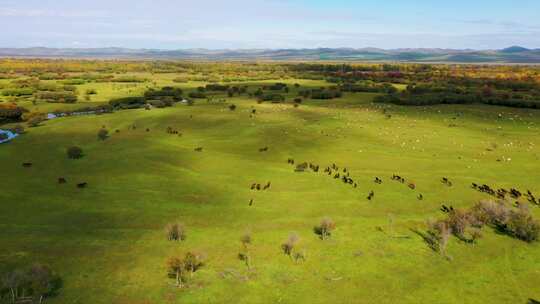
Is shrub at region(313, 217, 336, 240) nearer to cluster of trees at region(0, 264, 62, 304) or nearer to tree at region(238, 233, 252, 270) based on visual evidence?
tree at region(238, 233, 252, 270)

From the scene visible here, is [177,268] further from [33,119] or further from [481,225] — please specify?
[33,119]

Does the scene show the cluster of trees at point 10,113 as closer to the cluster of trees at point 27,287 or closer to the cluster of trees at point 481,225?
the cluster of trees at point 27,287

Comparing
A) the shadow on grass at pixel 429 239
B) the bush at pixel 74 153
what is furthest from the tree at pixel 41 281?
the bush at pixel 74 153

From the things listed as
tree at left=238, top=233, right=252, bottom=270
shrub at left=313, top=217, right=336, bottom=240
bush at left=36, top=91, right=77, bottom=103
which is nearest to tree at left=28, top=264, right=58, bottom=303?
tree at left=238, top=233, right=252, bottom=270

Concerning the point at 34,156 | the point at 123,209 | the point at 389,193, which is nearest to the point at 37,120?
the point at 34,156

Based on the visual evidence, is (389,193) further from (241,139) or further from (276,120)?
(276,120)
